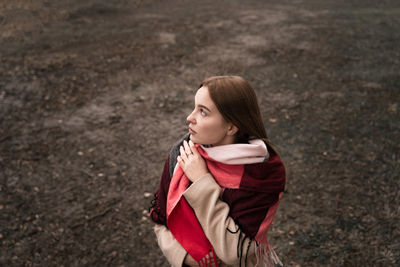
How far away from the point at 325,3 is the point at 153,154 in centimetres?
1037

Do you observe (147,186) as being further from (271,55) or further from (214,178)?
(271,55)

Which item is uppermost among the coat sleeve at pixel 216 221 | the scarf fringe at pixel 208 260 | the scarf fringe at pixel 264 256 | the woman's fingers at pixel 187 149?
the woman's fingers at pixel 187 149

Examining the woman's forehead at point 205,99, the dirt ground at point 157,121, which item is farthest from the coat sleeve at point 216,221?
the dirt ground at point 157,121

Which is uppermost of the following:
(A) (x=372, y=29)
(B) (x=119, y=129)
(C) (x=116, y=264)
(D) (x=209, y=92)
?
(D) (x=209, y=92)

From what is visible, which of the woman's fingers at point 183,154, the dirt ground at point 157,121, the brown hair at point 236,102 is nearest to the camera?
the brown hair at point 236,102

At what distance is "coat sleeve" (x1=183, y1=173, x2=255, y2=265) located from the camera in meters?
1.74

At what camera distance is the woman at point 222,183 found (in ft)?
5.75

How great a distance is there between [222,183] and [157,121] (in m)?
4.06

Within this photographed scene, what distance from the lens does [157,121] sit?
5801 millimetres

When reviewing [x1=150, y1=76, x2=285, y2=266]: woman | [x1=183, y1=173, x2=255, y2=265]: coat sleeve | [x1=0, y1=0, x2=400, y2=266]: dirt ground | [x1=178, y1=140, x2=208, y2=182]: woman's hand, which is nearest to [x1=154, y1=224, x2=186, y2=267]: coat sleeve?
[x1=150, y1=76, x2=285, y2=266]: woman

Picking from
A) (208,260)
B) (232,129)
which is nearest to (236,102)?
(232,129)

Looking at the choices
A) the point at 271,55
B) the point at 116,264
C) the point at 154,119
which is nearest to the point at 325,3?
the point at 271,55

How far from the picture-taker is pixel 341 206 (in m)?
4.16

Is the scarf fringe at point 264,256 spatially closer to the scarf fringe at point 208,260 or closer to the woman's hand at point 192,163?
the scarf fringe at point 208,260
